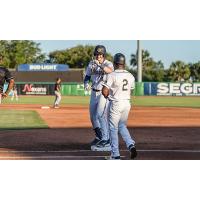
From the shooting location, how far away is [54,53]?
20203 millimetres

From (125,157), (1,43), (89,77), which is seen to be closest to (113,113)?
(125,157)

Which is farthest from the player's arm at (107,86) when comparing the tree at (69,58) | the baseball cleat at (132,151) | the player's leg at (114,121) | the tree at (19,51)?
the tree at (69,58)

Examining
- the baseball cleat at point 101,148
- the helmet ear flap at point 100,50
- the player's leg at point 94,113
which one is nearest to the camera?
the helmet ear flap at point 100,50

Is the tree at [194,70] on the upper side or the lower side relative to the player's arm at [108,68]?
upper

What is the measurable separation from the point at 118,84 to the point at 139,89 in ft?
84.6

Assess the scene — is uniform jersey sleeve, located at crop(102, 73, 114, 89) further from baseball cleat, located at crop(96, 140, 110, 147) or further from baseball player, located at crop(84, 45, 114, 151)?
baseball cleat, located at crop(96, 140, 110, 147)

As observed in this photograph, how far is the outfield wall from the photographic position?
108 feet

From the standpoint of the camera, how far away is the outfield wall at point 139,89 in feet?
108

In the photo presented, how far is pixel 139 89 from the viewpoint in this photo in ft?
111

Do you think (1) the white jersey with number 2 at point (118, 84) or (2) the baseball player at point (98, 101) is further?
(2) the baseball player at point (98, 101)

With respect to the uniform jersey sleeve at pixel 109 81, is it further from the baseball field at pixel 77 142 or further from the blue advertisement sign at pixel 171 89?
the blue advertisement sign at pixel 171 89

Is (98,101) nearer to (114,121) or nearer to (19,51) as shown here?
(114,121)

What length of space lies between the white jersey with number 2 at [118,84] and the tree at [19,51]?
6.99m
